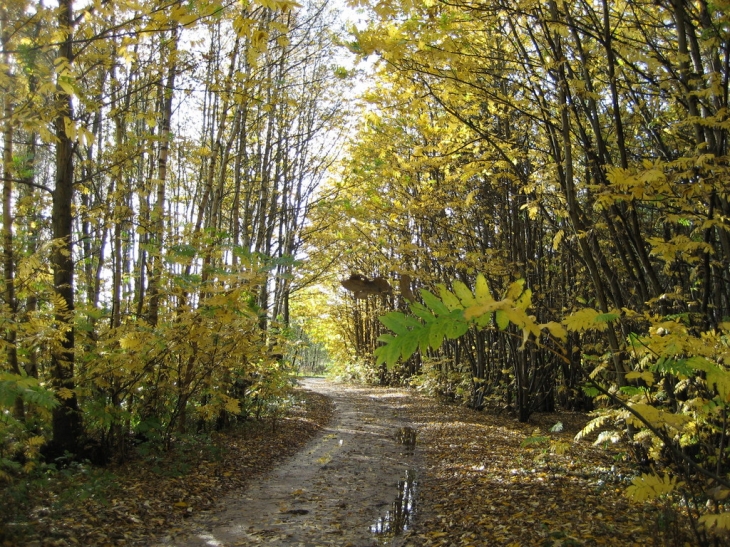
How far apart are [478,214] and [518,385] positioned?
3.81 meters

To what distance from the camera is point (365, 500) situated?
5508 mm

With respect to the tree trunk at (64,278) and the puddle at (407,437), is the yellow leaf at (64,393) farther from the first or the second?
the puddle at (407,437)

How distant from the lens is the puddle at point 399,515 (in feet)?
14.9

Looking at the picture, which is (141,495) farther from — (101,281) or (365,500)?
(101,281)

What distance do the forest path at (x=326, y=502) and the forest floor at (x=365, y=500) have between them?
16 millimetres

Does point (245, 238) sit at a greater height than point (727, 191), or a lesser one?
greater

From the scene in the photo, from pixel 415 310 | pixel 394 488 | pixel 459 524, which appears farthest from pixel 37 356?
pixel 415 310

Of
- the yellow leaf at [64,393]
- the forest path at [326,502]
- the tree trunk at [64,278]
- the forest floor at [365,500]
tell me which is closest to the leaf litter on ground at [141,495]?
the forest floor at [365,500]

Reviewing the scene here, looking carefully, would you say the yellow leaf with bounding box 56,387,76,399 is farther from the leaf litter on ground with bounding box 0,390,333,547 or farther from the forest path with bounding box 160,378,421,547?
the forest path with bounding box 160,378,421,547

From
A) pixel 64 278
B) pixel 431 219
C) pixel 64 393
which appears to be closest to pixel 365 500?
pixel 64 393

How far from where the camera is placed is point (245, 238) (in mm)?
12328

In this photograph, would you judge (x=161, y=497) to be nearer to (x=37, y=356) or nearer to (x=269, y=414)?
(x=37, y=356)

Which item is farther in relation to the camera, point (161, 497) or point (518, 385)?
point (518, 385)

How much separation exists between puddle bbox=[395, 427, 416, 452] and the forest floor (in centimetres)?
11
